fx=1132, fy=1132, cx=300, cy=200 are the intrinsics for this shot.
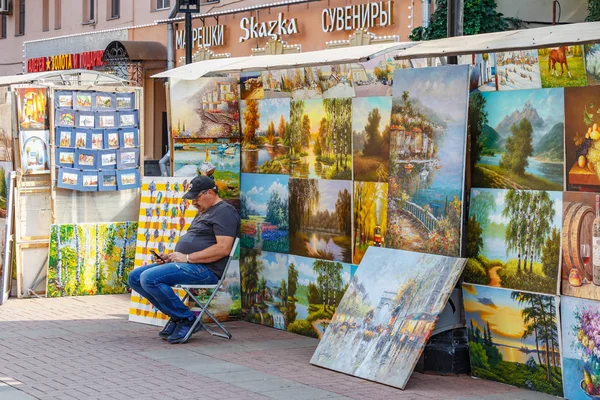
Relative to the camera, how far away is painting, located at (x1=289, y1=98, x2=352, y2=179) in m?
9.51

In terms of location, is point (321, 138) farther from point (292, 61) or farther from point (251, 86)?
point (251, 86)

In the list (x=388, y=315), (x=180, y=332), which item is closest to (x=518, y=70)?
(x=388, y=315)

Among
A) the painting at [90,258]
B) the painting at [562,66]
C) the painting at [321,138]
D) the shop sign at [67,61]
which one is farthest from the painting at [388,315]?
the shop sign at [67,61]

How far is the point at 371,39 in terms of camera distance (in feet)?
67.0

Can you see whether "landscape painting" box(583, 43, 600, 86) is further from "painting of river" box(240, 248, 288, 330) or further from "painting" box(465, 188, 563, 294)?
"painting of river" box(240, 248, 288, 330)

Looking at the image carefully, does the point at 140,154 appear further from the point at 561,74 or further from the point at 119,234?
the point at 561,74

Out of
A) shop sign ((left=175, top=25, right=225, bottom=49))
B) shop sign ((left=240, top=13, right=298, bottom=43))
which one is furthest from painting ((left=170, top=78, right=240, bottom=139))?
shop sign ((left=175, top=25, right=225, bottom=49))

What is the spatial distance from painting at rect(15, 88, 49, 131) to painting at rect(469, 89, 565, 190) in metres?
5.78

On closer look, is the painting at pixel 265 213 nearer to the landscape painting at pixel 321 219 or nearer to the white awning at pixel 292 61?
the landscape painting at pixel 321 219

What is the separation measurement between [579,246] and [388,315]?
5.12 feet

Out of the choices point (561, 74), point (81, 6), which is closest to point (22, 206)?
point (561, 74)

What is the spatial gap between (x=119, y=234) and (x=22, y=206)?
1.12 meters

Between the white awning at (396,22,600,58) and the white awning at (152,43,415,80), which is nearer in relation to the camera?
the white awning at (396,22,600,58)

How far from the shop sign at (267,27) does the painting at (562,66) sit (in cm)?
1535
